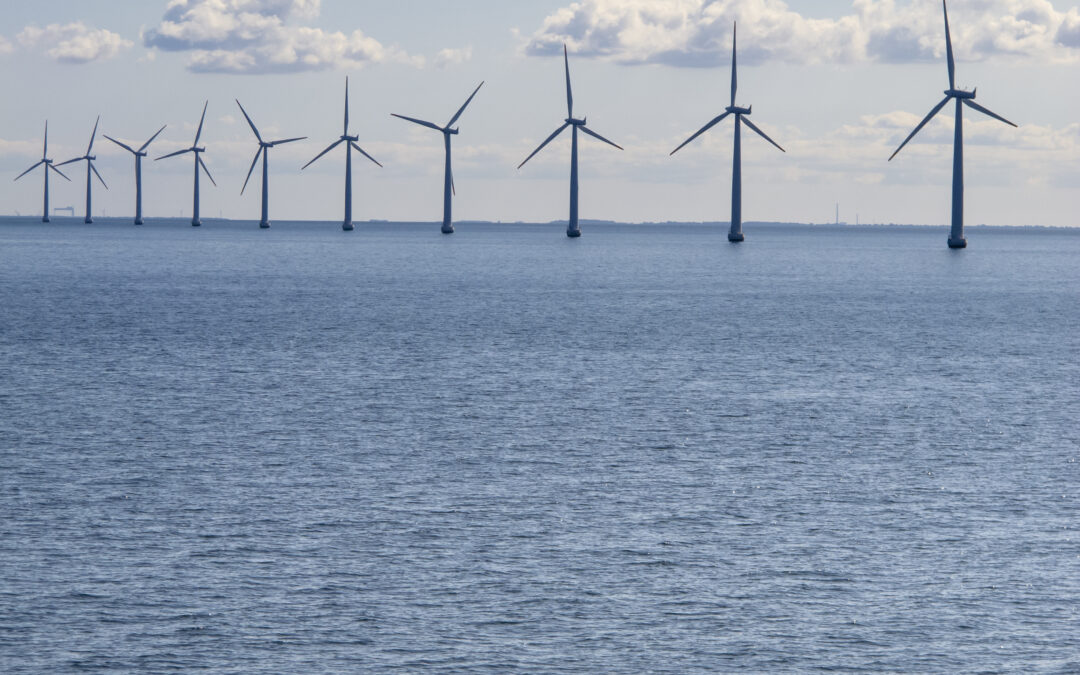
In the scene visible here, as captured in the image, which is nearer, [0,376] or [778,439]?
[778,439]

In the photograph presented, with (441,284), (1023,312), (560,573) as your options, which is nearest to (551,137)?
(441,284)

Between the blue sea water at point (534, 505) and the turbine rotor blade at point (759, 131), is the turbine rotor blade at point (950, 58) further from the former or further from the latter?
the blue sea water at point (534, 505)

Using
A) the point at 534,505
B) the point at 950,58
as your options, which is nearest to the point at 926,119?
the point at 950,58

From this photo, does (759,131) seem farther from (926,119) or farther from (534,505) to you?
(534,505)

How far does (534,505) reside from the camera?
96.0 feet

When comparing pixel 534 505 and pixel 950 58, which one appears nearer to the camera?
pixel 534 505

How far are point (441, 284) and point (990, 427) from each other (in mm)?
88026

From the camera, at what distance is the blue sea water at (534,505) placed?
20.5m

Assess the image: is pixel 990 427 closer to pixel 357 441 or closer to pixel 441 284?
pixel 357 441

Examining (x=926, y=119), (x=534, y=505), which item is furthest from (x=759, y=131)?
(x=534, y=505)

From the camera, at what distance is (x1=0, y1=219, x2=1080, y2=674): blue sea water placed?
67.3ft

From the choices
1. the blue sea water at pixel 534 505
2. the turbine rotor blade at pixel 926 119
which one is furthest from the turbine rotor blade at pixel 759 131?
the blue sea water at pixel 534 505

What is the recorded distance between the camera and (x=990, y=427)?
41.3 meters

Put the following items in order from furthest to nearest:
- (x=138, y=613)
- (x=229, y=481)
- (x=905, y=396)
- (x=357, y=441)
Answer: (x=905, y=396)
(x=357, y=441)
(x=229, y=481)
(x=138, y=613)
